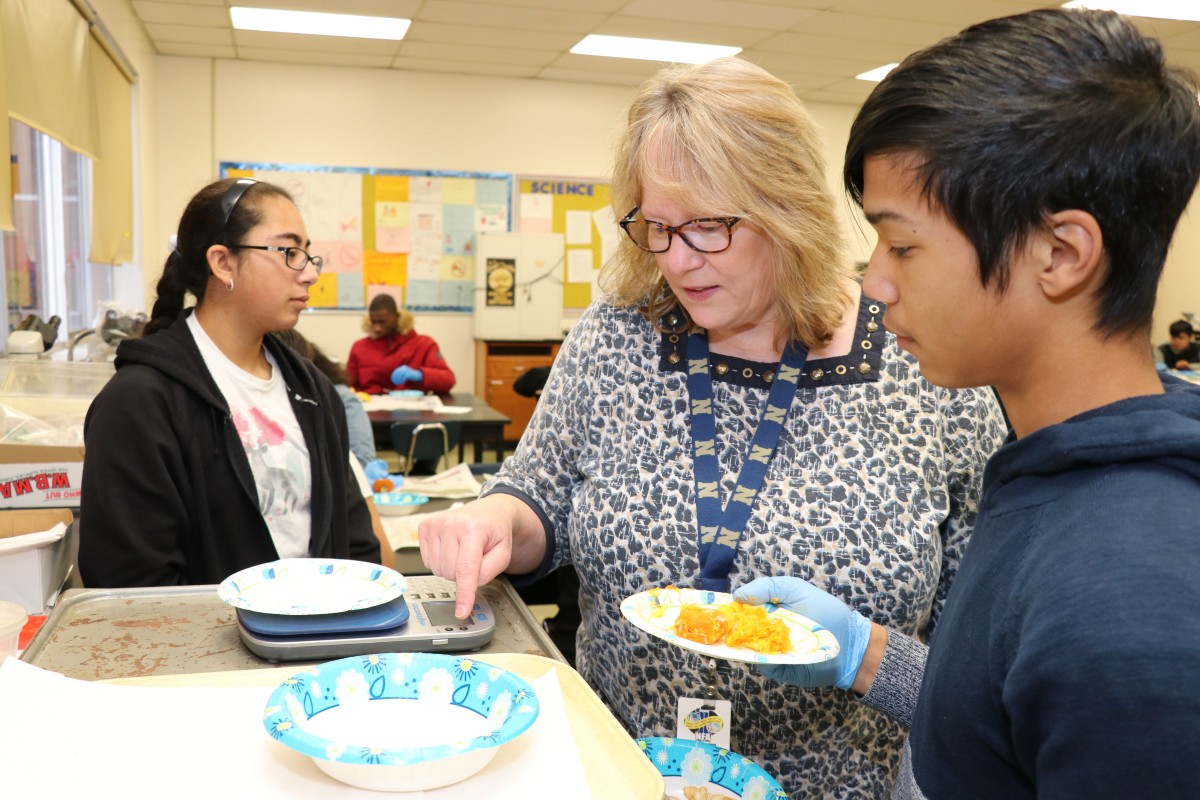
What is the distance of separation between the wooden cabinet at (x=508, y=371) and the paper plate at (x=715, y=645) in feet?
19.9

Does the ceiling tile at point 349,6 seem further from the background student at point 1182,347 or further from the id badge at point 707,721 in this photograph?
the background student at point 1182,347

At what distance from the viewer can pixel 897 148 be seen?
0.70m

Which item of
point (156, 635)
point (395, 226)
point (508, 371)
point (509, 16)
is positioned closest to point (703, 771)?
point (156, 635)

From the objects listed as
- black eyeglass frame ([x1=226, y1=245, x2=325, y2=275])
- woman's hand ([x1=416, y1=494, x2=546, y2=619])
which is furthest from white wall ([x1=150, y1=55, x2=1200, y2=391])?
woman's hand ([x1=416, y1=494, x2=546, y2=619])

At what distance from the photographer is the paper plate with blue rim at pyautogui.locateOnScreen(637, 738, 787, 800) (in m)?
0.98

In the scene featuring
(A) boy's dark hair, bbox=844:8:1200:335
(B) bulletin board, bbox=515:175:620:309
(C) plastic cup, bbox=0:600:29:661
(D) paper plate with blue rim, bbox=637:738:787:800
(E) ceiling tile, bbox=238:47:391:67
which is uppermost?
(E) ceiling tile, bbox=238:47:391:67

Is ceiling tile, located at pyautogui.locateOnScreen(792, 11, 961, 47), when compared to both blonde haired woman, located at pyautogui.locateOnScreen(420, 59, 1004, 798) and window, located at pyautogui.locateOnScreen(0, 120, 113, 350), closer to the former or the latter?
window, located at pyautogui.locateOnScreen(0, 120, 113, 350)

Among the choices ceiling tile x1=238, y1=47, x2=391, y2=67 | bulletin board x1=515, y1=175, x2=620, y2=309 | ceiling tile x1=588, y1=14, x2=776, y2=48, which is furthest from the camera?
bulletin board x1=515, y1=175, x2=620, y2=309

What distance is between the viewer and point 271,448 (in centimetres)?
201

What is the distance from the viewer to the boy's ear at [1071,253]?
623 mm

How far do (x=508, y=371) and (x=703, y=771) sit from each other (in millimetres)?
6328

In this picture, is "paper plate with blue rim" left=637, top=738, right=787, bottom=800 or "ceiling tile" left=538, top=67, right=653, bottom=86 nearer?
"paper plate with blue rim" left=637, top=738, right=787, bottom=800

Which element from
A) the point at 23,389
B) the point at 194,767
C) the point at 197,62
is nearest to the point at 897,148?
the point at 194,767

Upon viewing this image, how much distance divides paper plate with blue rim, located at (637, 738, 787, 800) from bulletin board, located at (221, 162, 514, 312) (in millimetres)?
6376
